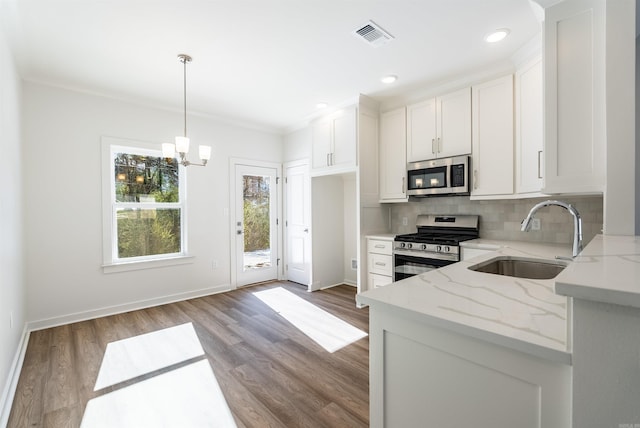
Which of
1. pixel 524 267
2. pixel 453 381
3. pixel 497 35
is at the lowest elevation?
pixel 453 381

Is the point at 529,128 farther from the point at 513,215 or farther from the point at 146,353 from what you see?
the point at 146,353

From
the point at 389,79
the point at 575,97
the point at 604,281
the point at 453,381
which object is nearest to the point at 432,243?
→ the point at 575,97

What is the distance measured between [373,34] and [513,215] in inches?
89.8

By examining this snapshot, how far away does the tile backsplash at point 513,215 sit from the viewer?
2.55 metres

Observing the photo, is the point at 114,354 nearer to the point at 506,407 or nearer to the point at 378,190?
the point at 506,407

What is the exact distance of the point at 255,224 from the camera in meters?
4.75

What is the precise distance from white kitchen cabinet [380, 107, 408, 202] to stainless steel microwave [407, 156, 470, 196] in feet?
0.41

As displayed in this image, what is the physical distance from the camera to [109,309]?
3377 mm

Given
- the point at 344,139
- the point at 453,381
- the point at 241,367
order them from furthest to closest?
the point at 344,139
the point at 241,367
the point at 453,381

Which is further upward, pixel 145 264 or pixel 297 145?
pixel 297 145

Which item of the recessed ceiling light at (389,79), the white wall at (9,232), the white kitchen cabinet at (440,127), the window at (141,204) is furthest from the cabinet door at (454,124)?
the white wall at (9,232)

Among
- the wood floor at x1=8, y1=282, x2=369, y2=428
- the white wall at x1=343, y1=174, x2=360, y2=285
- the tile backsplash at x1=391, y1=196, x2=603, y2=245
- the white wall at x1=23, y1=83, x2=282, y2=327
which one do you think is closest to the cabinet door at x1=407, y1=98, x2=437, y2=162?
the tile backsplash at x1=391, y1=196, x2=603, y2=245

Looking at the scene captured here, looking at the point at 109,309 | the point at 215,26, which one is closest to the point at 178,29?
the point at 215,26

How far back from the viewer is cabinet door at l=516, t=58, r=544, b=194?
245cm
